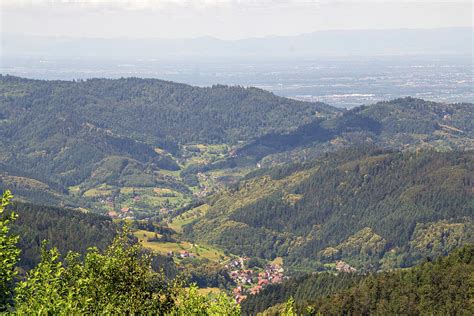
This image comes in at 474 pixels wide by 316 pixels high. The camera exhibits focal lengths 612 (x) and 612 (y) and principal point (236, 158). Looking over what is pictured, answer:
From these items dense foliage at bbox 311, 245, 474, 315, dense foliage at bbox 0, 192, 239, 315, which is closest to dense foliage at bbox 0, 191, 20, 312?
dense foliage at bbox 0, 192, 239, 315

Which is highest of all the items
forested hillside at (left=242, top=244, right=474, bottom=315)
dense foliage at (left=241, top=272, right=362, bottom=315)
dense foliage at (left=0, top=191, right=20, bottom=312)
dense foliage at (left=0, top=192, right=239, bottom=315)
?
dense foliage at (left=0, top=191, right=20, bottom=312)

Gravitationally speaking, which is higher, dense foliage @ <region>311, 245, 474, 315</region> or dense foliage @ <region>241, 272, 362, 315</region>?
dense foliage @ <region>311, 245, 474, 315</region>

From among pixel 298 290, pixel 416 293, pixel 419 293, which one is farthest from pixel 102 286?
pixel 298 290

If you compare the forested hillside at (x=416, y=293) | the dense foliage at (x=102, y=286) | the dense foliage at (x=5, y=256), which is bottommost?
the forested hillside at (x=416, y=293)

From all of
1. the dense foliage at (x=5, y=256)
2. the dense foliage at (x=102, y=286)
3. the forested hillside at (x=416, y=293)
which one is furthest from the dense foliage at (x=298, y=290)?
the dense foliage at (x=5, y=256)

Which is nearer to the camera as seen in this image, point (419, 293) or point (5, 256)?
point (5, 256)

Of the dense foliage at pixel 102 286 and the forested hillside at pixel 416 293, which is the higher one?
the dense foliage at pixel 102 286

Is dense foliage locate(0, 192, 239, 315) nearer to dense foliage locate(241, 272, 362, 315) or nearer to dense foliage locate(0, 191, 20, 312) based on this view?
dense foliage locate(0, 191, 20, 312)

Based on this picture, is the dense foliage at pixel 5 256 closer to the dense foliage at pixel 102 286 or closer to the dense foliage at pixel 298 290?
the dense foliage at pixel 102 286

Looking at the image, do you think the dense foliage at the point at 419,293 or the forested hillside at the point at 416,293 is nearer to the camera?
the dense foliage at the point at 419,293

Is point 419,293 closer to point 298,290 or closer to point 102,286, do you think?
point 298,290

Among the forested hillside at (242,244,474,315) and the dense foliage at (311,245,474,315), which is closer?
the dense foliage at (311,245,474,315)

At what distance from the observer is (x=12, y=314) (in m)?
39.1

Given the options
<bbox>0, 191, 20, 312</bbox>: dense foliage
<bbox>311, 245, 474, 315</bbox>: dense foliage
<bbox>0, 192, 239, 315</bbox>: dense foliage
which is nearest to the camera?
<bbox>0, 191, 20, 312</bbox>: dense foliage
